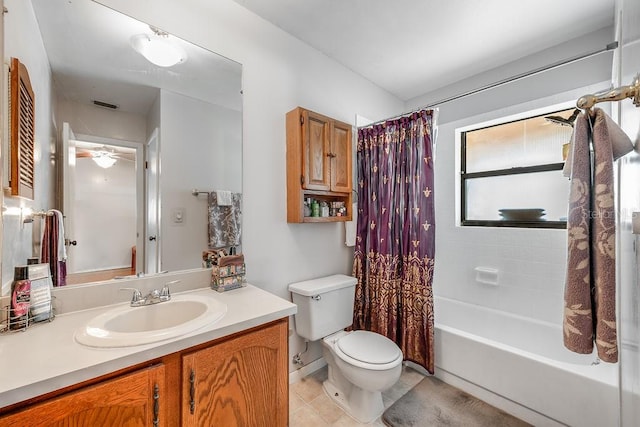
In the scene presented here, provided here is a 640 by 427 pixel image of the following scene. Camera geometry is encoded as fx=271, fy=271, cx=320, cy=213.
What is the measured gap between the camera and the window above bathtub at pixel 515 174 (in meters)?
2.14

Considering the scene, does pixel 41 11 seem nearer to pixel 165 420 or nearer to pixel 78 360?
pixel 78 360

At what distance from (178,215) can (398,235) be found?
59.6 inches

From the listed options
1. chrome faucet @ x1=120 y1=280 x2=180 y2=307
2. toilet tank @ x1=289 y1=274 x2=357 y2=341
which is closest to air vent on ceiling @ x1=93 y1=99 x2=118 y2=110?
chrome faucet @ x1=120 y1=280 x2=180 y2=307

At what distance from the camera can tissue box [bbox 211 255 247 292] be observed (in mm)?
1461

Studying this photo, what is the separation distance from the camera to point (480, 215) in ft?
8.28

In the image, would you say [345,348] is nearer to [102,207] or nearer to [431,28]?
[102,207]

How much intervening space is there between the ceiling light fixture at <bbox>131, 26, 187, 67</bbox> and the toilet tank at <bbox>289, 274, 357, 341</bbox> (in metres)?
1.52

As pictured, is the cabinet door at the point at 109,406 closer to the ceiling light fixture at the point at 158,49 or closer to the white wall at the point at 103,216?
the white wall at the point at 103,216

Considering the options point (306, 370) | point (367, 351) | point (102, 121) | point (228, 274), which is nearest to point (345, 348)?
point (367, 351)

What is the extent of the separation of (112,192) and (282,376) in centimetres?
116

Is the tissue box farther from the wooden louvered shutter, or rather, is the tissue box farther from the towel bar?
the towel bar

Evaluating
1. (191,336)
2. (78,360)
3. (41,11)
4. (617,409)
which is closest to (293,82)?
(41,11)

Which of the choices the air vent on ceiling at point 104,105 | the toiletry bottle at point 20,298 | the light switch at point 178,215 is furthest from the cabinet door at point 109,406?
the air vent on ceiling at point 104,105

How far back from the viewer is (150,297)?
125 cm
